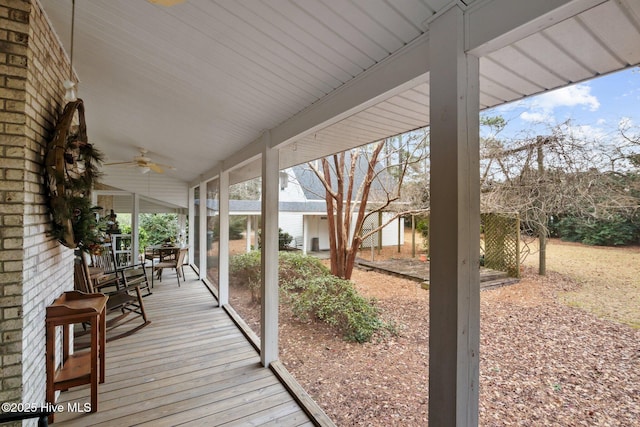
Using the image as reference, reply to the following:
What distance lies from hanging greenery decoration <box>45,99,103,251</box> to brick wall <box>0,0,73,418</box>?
86mm

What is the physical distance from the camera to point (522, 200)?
1520mm

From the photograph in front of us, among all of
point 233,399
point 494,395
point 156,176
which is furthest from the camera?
point 156,176

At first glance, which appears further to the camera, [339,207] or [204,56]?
[339,207]

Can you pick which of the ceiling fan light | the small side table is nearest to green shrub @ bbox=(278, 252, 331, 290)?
the small side table

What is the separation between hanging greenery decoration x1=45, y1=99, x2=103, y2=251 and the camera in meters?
1.76

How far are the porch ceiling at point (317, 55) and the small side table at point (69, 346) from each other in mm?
1877

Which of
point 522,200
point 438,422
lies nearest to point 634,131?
point 522,200

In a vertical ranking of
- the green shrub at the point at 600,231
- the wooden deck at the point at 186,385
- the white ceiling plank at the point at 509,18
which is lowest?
the wooden deck at the point at 186,385

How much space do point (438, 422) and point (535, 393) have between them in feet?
2.92

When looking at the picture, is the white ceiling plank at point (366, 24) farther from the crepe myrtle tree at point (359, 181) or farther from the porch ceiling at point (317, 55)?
the crepe myrtle tree at point (359, 181)

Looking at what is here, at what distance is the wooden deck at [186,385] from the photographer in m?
2.12

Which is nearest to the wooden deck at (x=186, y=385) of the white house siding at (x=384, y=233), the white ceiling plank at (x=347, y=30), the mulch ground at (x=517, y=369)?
the mulch ground at (x=517, y=369)

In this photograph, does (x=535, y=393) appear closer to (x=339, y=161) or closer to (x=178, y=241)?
(x=339, y=161)

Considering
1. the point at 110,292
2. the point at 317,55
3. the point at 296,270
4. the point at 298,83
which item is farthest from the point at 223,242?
the point at 317,55
